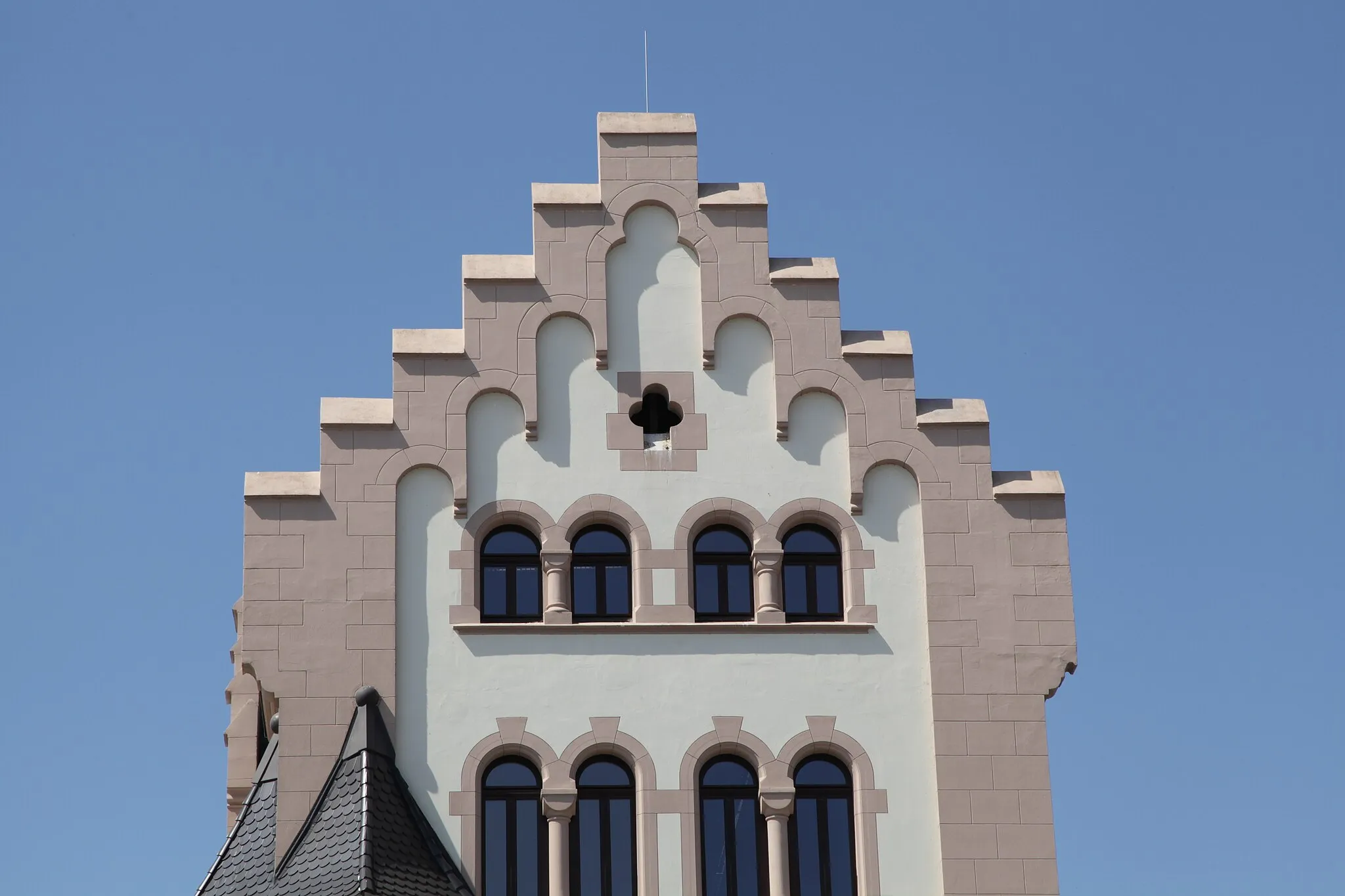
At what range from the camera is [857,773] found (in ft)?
109

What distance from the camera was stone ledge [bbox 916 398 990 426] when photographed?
35.0m

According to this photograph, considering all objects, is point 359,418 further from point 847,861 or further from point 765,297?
point 847,861

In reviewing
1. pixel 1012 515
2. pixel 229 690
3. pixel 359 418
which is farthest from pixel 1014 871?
pixel 229 690

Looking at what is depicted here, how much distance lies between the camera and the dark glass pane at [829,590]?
1351 inches

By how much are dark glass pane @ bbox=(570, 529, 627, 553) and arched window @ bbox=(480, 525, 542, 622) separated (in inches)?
21.8

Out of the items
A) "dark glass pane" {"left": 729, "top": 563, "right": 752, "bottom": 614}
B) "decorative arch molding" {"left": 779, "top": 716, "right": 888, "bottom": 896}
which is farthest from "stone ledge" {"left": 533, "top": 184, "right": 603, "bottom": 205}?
"decorative arch molding" {"left": 779, "top": 716, "right": 888, "bottom": 896}

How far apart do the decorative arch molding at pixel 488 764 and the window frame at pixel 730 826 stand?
66.3 inches

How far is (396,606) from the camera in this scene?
33.8 metres

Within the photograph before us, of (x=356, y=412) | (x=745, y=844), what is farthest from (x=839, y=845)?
(x=356, y=412)

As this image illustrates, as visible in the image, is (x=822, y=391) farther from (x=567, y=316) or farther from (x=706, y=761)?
(x=706, y=761)

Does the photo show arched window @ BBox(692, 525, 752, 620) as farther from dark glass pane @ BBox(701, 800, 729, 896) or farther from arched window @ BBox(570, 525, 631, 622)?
dark glass pane @ BBox(701, 800, 729, 896)

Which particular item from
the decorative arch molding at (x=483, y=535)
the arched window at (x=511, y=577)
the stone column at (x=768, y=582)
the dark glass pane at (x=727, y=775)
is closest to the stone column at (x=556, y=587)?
the decorative arch molding at (x=483, y=535)

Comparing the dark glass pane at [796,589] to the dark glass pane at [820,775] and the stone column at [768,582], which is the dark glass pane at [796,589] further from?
the dark glass pane at [820,775]

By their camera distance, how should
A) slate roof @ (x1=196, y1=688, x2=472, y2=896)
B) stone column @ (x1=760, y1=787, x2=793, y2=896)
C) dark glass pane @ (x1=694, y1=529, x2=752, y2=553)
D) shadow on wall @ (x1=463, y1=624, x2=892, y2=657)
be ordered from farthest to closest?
dark glass pane @ (x1=694, y1=529, x2=752, y2=553) → shadow on wall @ (x1=463, y1=624, x2=892, y2=657) → stone column @ (x1=760, y1=787, x2=793, y2=896) → slate roof @ (x1=196, y1=688, x2=472, y2=896)
